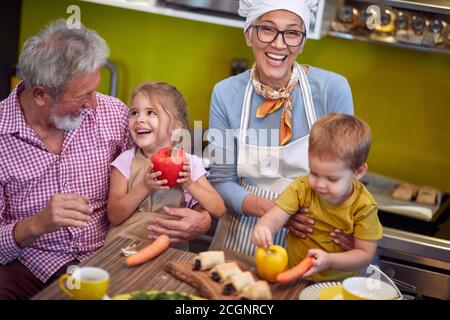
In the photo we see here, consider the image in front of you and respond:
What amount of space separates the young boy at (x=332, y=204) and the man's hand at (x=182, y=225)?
267 mm

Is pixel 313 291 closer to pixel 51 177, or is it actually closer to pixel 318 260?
pixel 318 260

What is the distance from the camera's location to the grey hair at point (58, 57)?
6.88 ft

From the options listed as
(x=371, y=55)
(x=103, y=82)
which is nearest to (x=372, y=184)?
(x=371, y=55)

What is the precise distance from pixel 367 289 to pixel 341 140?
1.05 ft

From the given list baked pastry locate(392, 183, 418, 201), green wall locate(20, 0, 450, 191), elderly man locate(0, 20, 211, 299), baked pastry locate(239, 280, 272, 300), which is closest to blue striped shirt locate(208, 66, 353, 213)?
elderly man locate(0, 20, 211, 299)

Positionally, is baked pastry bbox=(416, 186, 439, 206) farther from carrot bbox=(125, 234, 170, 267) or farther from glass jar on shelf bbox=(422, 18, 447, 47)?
carrot bbox=(125, 234, 170, 267)

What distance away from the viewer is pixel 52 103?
2.14m

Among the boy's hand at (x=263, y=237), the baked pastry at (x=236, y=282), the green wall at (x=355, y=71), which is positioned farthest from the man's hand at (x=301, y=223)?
the green wall at (x=355, y=71)

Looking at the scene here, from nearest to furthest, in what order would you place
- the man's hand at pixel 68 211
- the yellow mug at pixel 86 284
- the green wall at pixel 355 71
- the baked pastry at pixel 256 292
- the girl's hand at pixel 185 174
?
the yellow mug at pixel 86 284 → the baked pastry at pixel 256 292 → the man's hand at pixel 68 211 → the girl's hand at pixel 185 174 → the green wall at pixel 355 71

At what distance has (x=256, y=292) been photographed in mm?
1735

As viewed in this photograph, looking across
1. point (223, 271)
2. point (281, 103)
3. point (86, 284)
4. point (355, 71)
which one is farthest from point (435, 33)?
point (86, 284)

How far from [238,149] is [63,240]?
0.53 metres

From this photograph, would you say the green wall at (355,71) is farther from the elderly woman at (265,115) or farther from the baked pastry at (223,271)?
the baked pastry at (223,271)

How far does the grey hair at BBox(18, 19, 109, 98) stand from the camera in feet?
6.88
